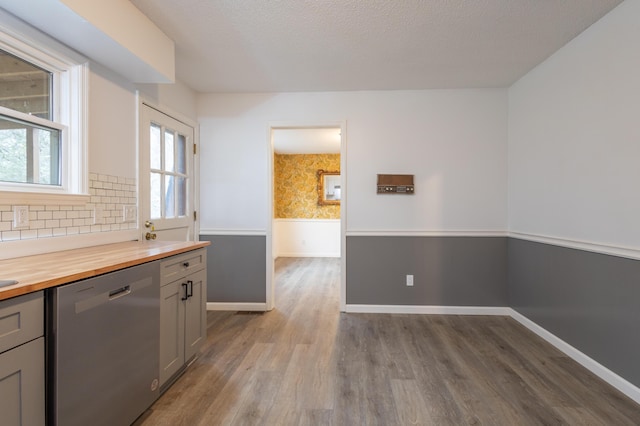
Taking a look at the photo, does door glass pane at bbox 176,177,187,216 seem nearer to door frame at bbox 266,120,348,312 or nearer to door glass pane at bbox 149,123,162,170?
door glass pane at bbox 149,123,162,170

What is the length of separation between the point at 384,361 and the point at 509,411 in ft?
2.74

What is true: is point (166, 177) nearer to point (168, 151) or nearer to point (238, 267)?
point (168, 151)

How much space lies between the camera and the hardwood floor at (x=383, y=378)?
1821mm

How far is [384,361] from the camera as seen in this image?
2.46 metres

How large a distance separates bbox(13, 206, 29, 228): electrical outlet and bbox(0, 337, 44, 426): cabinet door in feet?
2.66

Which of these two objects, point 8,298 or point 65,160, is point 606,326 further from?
point 65,160

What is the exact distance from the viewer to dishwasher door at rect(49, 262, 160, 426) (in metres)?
1.22

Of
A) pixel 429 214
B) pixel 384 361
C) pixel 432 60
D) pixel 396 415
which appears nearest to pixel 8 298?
pixel 396 415

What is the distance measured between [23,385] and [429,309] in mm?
3289

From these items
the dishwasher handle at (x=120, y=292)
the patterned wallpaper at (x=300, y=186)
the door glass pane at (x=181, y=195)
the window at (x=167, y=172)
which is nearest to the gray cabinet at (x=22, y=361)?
the dishwasher handle at (x=120, y=292)

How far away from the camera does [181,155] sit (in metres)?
3.37

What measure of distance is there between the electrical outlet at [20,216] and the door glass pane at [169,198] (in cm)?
136

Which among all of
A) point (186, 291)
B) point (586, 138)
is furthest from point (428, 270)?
point (186, 291)

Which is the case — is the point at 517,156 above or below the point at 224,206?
above
